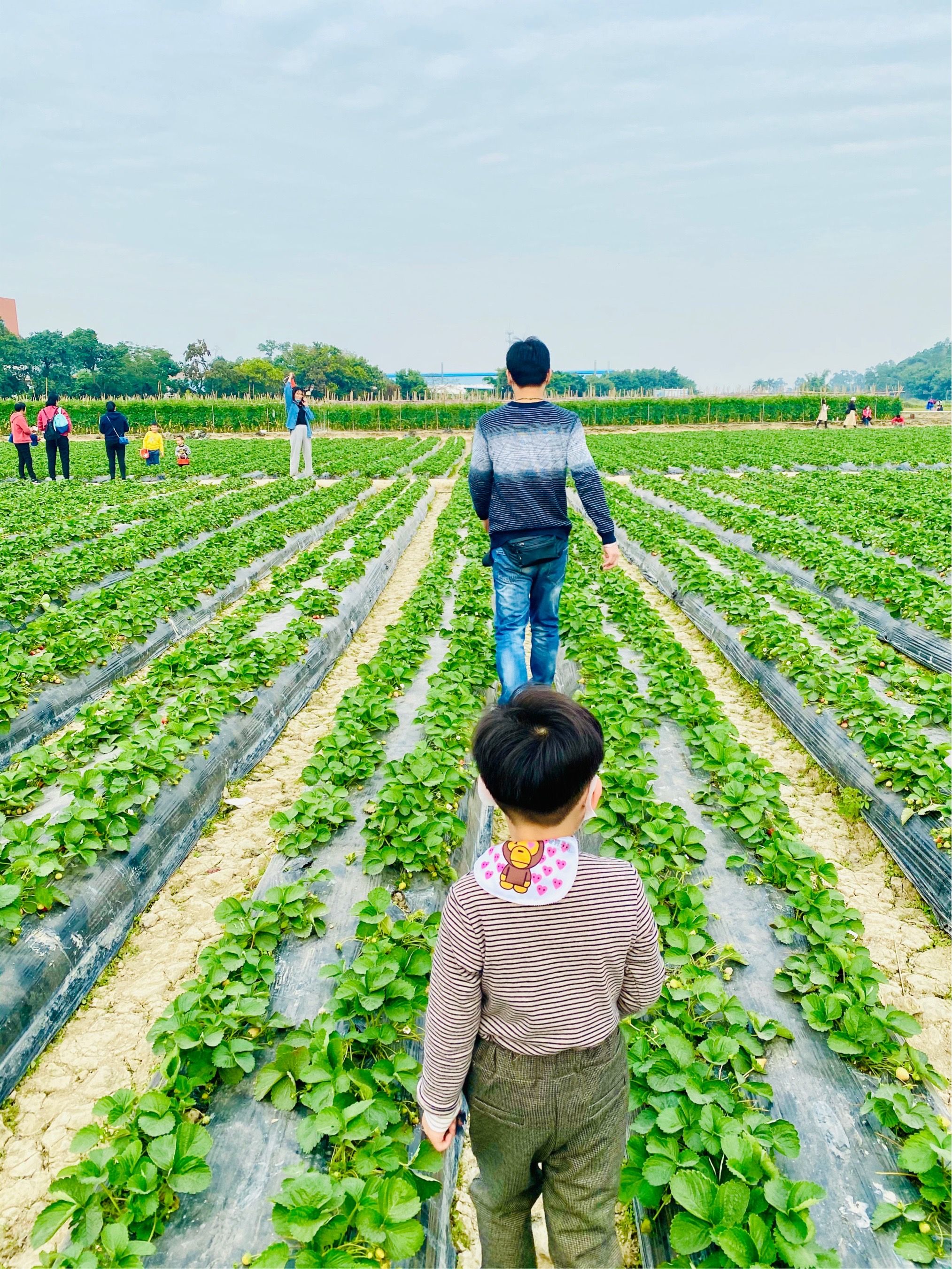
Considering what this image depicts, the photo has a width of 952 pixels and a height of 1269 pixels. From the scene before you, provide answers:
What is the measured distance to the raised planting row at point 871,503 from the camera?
33.7 ft

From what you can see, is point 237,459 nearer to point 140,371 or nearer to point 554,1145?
point 554,1145

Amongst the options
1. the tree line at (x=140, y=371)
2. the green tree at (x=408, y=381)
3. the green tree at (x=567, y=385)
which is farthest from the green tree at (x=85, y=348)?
the green tree at (x=567, y=385)

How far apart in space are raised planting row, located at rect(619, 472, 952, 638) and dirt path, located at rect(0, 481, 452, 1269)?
5.98m

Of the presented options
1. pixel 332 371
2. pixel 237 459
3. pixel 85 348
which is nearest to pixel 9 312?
pixel 85 348

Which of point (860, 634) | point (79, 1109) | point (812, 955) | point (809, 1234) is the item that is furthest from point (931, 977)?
point (860, 634)

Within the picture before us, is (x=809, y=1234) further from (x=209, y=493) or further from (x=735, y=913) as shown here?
(x=209, y=493)

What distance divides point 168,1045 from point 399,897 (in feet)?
3.62

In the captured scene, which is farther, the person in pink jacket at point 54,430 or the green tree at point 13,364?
the green tree at point 13,364

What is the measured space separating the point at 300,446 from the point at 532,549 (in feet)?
57.0

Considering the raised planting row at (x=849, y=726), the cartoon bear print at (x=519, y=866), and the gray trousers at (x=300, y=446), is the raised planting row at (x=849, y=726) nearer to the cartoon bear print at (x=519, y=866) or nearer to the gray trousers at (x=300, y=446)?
the cartoon bear print at (x=519, y=866)

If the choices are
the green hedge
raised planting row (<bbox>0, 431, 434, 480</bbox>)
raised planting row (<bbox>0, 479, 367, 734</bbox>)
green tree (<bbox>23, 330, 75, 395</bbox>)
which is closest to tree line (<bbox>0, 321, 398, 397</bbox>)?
green tree (<bbox>23, 330, 75, 395</bbox>)

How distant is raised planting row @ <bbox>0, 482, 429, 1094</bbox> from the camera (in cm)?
308

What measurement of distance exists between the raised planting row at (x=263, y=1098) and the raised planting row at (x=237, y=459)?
49.7ft

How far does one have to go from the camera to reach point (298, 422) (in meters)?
19.6
